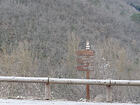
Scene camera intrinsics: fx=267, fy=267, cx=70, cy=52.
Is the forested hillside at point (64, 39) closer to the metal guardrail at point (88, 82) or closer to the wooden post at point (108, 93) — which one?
the metal guardrail at point (88, 82)

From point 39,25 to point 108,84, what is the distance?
66.8 feet

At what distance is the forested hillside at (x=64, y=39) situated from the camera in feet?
48.0

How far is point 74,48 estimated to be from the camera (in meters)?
18.7

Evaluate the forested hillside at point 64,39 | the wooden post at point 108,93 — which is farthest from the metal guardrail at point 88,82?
the forested hillside at point 64,39

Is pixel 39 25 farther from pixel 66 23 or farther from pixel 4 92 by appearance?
pixel 4 92

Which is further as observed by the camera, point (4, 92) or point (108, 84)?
point (4, 92)

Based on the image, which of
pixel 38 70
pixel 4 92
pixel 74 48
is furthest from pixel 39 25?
pixel 4 92

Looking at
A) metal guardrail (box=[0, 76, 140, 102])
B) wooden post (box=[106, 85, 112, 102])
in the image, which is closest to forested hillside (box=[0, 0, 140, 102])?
metal guardrail (box=[0, 76, 140, 102])

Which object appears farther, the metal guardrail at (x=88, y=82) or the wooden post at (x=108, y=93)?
the wooden post at (x=108, y=93)

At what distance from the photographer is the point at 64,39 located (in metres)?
23.0

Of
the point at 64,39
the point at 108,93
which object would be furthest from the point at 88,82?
the point at 64,39

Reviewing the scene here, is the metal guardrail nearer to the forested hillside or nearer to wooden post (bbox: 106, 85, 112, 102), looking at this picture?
wooden post (bbox: 106, 85, 112, 102)

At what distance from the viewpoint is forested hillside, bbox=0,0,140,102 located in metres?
14.6

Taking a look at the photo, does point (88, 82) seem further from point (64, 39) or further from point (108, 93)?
point (64, 39)
